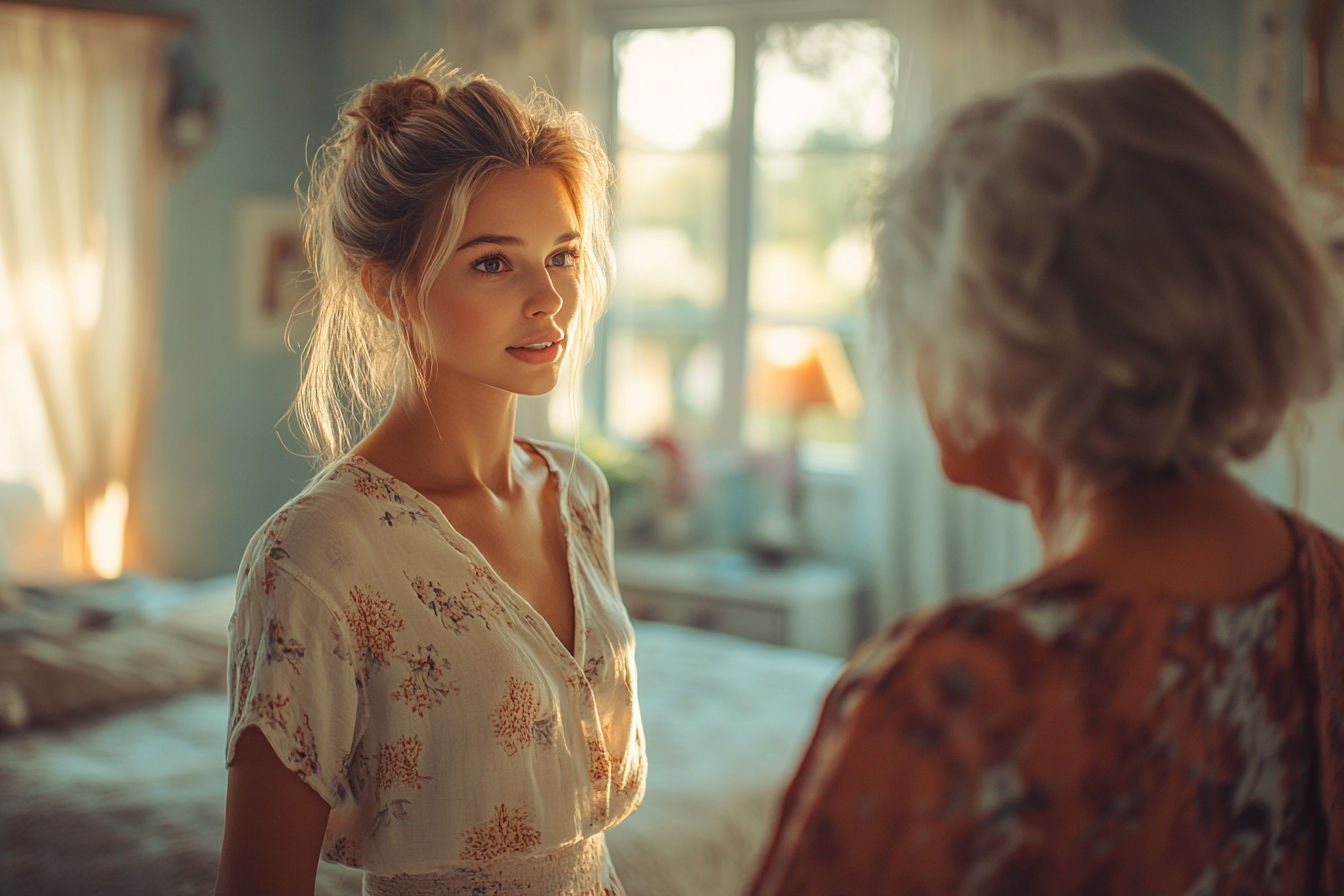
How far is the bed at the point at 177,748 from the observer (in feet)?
5.83

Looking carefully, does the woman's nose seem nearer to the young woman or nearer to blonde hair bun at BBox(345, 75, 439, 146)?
the young woman

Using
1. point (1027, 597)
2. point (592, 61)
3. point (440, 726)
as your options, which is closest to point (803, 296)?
point (592, 61)

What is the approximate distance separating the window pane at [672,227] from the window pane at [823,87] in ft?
0.93

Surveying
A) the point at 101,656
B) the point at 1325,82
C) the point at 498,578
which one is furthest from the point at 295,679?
the point at 1325,82

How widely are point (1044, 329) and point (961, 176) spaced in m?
0.11

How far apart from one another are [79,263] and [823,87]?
8.92 ft

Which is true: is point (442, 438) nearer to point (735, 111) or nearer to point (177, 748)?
point (177, 748)

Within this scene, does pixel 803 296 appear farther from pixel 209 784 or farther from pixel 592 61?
pixel 209 784

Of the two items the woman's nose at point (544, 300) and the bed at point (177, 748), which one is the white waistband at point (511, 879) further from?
the bed at point (177, 748)

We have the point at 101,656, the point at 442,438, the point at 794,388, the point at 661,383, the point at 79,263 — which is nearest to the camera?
the point at 442,438

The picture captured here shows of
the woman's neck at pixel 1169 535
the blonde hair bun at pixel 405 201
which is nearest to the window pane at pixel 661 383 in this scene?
the blonde hair bun at pixel 405 201

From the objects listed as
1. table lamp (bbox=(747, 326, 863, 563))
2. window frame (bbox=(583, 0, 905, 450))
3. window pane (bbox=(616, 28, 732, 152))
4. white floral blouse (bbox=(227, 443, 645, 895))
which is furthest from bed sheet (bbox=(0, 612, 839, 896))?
window pane (bbox=(616, 28, 732, 152))

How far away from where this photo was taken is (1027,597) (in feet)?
2.02

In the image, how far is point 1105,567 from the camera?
2.08ft
